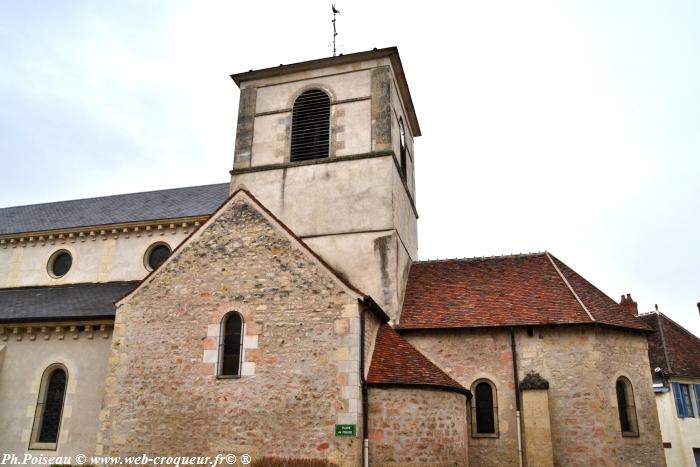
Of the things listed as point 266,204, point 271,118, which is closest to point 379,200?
point 266,204

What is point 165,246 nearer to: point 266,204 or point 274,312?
point 266,204

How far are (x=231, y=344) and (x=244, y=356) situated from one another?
0.54 metres

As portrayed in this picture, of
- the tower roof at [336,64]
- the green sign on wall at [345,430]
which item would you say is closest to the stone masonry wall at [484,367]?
the green sign on wall at [345,430]

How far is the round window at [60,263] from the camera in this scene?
21.9 m

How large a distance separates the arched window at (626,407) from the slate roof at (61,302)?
47.0 ft

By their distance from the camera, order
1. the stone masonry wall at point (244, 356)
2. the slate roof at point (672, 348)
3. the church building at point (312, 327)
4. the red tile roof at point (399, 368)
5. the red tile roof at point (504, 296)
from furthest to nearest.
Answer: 1. the slate roof at point (672, 348)
2. the red tile roof at point (504, 296)
3. the red tile roof at point (399, 368)
4. the church building at point (312, 327)
5. the stone masonry wall at point (244, 356)

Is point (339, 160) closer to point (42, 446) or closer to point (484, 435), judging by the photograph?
point (484, 435)

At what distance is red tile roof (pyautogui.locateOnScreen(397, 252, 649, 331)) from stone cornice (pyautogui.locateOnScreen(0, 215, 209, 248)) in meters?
7.94

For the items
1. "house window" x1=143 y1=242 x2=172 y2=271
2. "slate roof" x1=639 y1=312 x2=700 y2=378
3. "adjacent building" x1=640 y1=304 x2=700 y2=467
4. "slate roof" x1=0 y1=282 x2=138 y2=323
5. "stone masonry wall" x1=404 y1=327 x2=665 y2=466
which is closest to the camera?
"stone masonry wall" x1=404 y1=327 x2=665 y2=466

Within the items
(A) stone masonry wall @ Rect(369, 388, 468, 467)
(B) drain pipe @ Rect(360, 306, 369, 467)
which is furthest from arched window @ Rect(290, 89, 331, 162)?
(A) stone masonry wall @ Rect(369, 388, 468, 467)

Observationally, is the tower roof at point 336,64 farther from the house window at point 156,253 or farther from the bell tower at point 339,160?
the house window at point 156,253

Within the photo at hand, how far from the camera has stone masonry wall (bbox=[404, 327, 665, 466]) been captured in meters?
15.5

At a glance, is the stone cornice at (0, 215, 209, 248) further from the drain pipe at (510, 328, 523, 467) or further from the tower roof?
the drain pipe at (510, 328, 523, 467)

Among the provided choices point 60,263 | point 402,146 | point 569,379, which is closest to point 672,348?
point 569,379
